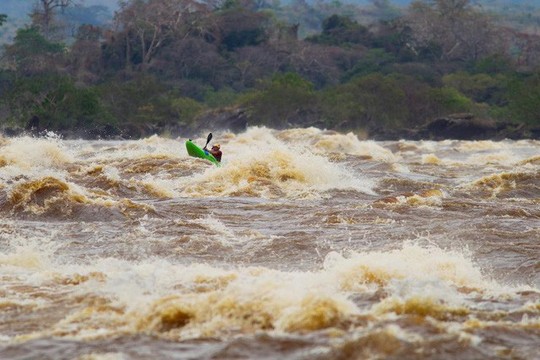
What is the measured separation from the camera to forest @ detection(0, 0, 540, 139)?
5288cm

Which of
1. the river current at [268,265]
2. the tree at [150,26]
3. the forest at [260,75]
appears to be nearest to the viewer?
the river current at [268,265]

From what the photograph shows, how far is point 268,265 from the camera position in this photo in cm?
940

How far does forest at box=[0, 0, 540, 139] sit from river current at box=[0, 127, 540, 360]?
3444cm

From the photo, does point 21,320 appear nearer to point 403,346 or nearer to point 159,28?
point 403,346

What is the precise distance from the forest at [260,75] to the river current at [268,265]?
34437 mm

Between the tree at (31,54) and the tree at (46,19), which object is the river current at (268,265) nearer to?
the tree at (31,54)

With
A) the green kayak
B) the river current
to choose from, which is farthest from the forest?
the river current

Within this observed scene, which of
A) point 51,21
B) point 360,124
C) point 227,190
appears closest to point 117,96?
point 360,124

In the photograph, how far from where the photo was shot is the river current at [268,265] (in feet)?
19.3

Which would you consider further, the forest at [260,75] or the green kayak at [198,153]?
the forest at [260,75]

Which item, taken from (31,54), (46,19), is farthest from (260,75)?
(46,19)

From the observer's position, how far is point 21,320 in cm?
669

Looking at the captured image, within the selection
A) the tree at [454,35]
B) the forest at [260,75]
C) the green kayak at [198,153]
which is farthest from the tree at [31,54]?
the green kayak at [198,153]

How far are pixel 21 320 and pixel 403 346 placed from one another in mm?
2528
